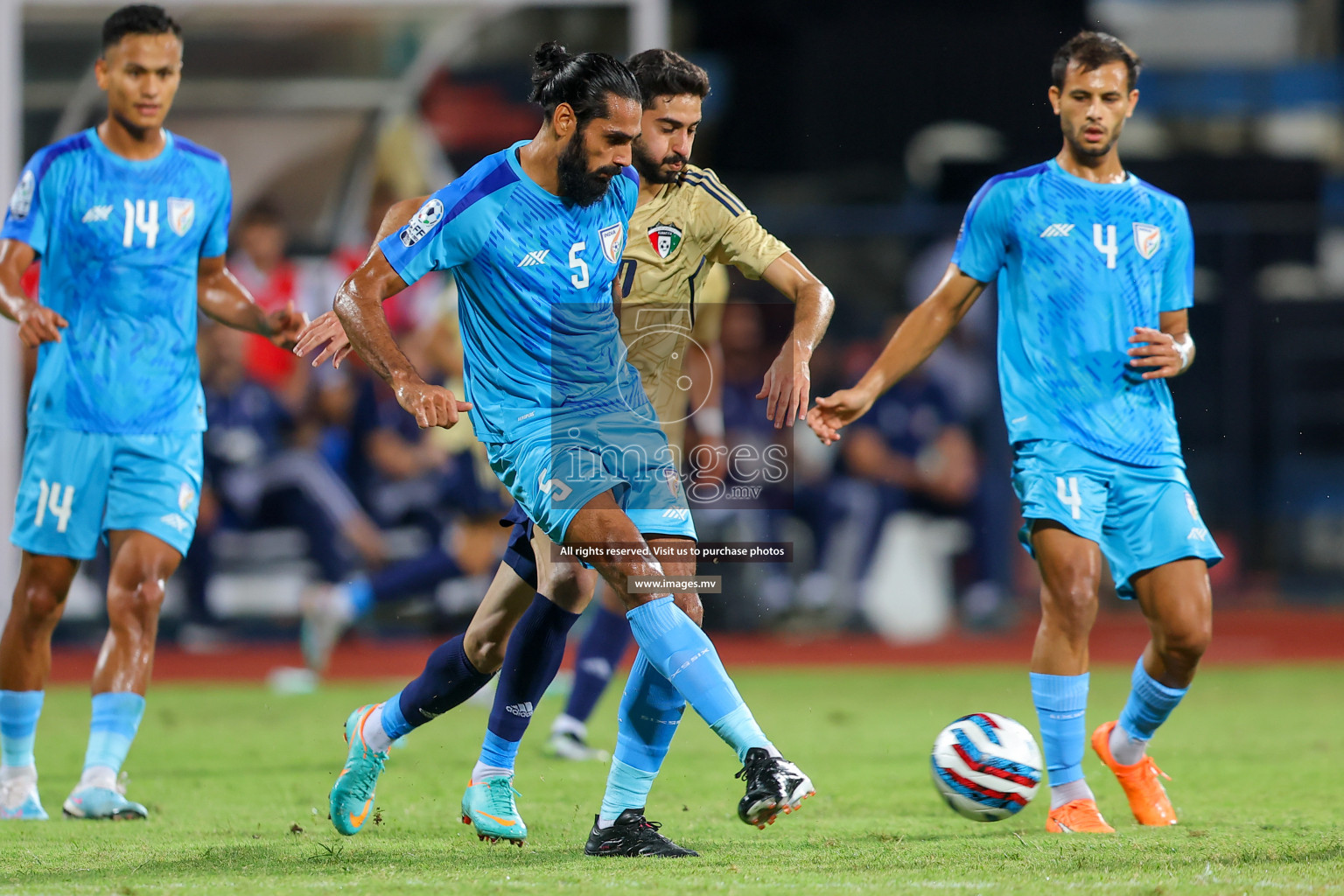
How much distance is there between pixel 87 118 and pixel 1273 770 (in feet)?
31.8

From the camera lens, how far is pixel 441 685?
17.4 ft

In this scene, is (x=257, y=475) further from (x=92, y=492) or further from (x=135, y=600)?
(x=135, y=600)

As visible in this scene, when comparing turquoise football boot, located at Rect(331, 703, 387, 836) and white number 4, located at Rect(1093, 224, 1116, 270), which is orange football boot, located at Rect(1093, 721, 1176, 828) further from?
turquoise football boot, located at Rect(331, 703, 387, 836)

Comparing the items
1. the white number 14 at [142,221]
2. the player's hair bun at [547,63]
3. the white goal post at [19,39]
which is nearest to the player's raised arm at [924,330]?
the player's hair bun at [547,63]

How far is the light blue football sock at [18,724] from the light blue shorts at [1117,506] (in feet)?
11.7

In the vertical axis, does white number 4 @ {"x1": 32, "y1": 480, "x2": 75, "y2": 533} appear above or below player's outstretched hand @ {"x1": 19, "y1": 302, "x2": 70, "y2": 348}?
below

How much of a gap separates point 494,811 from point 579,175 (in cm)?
196

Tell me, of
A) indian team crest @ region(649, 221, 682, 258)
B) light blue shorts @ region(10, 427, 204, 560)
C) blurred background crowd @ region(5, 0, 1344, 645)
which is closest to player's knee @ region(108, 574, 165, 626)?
light blue shorts @ region(10, 427, 204, 560)

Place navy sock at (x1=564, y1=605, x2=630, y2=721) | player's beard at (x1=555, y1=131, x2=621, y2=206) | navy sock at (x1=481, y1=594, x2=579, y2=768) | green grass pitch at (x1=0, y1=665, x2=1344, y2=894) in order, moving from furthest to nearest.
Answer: navy sock at (x1=564, y1=605, x2=630, y2=721), navy sock at (x1=481, y1=594, x2=579, y2=768), player's beard at (x1=555, y1=131, x2=621, y2=206), green grass pitch at (x1=0, y1=665, x2=1344, y2=894)

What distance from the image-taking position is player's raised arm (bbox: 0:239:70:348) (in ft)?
18.8

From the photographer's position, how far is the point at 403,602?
11.9 m

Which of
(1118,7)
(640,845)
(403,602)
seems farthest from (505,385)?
(1118,7)

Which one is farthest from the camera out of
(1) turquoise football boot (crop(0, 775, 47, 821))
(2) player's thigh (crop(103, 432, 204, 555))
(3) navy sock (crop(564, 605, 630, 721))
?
(3) navy sock (crop(564, 605, 630, 721))

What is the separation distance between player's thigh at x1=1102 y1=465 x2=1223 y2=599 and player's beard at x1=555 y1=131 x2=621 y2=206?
1.97 metres
